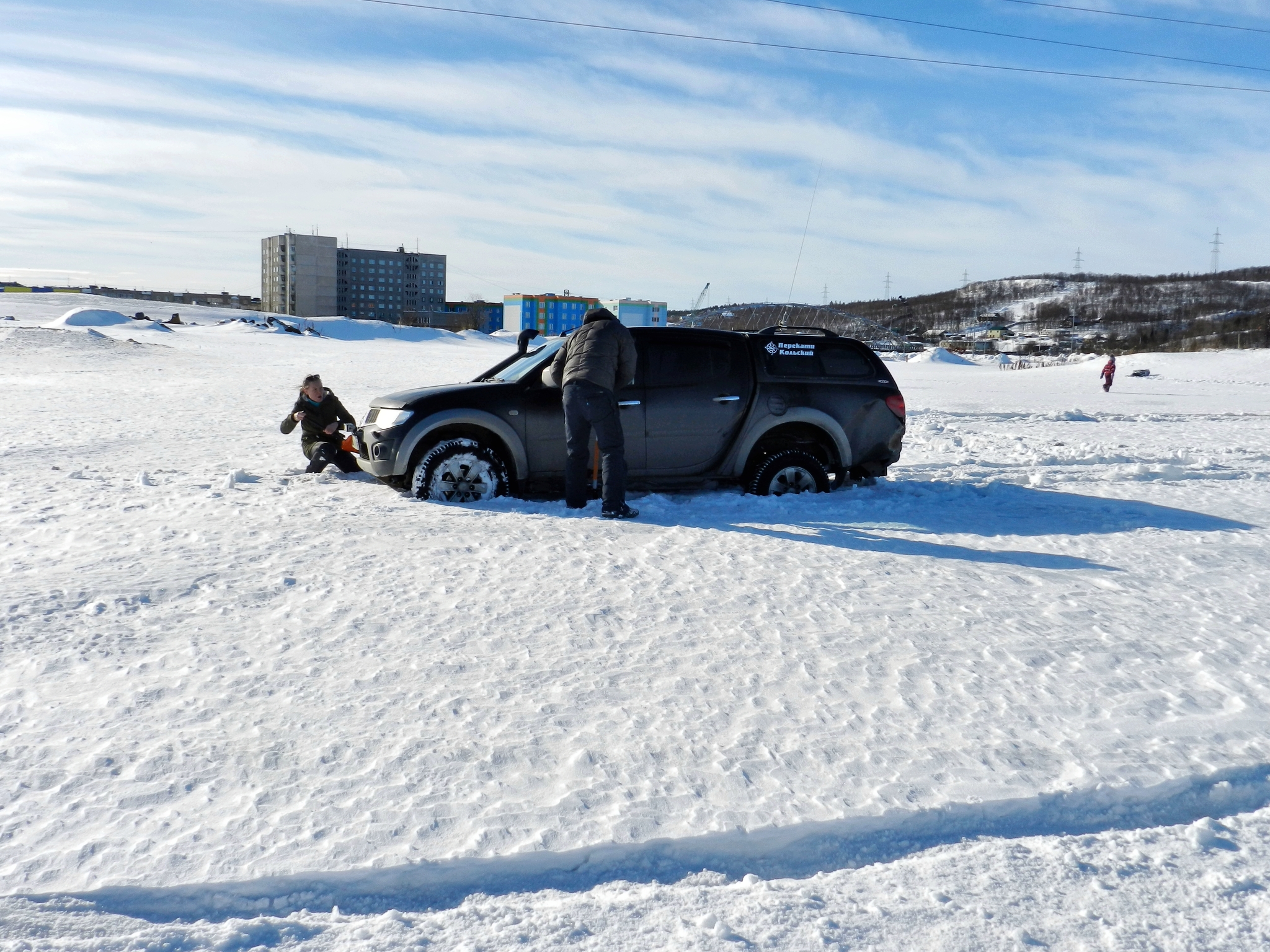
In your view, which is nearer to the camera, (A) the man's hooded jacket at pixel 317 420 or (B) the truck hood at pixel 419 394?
(B) the truck hood at pixel 419 394

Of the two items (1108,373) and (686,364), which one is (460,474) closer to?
(686,364)

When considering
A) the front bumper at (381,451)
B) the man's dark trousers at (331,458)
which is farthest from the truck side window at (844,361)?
the man's dark trousers at (331,458)

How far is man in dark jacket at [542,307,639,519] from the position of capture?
684cm

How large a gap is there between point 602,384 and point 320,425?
11.0 feet

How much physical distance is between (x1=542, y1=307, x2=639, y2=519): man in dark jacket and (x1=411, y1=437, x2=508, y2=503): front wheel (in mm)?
748

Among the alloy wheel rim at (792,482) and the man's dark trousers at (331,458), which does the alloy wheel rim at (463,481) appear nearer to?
the man's dark trousers at (331,458)

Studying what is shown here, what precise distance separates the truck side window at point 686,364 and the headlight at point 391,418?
1.95 metres

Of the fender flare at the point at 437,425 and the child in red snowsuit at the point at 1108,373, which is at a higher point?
the child in red snowsuit at the point at 1108,373

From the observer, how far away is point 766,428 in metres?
7.79

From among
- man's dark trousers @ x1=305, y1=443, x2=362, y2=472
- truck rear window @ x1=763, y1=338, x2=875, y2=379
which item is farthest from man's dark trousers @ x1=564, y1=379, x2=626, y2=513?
man's dark trousers @ x1=305, y1=443, x2=362, y2=472

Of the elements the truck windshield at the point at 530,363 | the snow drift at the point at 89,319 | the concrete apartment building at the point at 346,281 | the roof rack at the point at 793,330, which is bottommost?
the truck windshield at the point at 530,363

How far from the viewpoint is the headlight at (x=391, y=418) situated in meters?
7.25

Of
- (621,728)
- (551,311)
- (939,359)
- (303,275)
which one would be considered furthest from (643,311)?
(303,275)

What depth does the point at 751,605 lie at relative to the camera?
4.83m
